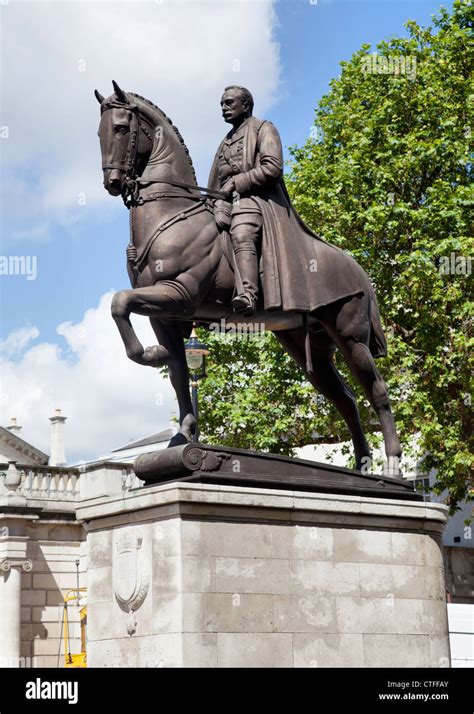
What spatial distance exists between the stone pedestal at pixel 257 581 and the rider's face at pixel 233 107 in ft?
14.0

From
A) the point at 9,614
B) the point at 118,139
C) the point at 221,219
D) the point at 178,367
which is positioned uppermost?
the point at 118,139

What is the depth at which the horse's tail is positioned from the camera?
13383 mm

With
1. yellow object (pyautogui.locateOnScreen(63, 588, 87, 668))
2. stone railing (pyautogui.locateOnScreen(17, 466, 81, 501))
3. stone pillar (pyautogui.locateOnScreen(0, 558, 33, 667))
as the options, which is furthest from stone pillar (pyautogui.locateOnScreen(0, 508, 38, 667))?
yellow object (pyautogui.locateOnScreen(63, 588, 87, 668))

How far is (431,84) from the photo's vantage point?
28.9 metres

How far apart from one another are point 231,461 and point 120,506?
1.13 meters

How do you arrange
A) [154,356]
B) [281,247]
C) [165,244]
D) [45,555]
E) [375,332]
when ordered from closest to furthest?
1. [165,244]
2. [154,356]
3. [281,247]
4. [375,332]
5. [45,555]

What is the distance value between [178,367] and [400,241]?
52.7ft

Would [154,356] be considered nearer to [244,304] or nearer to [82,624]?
[244,304]

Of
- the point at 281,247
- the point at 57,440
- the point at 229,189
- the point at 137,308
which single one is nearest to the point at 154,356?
the point at 137,308

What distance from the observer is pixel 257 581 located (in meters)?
10.8

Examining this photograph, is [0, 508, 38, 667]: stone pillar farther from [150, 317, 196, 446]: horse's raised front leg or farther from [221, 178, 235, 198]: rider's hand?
[221, 178, 235, 198]: rider's hand

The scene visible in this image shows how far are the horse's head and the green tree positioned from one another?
1465cm

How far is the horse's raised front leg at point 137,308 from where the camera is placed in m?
11.1
